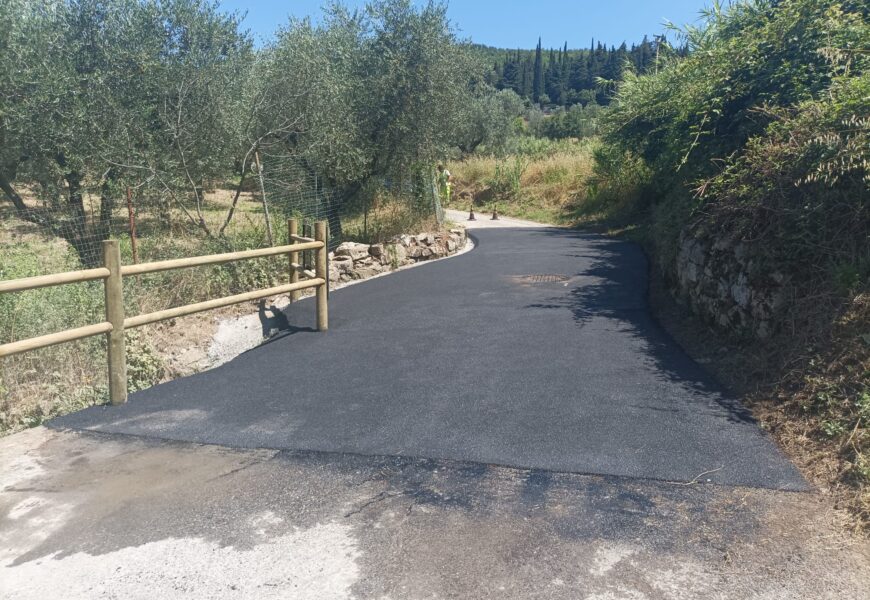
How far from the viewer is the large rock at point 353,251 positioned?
12539 millimetres

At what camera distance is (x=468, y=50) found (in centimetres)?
1827

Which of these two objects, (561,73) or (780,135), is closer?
(780,135)

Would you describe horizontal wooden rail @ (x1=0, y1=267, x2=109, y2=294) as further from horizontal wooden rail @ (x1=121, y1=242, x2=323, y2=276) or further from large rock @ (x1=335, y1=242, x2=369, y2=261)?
large rock @ (x1=335, y1=242, x2=369, y2=261)

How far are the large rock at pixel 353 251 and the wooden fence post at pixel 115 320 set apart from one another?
693 cm

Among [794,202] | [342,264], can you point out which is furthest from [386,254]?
[794,202]

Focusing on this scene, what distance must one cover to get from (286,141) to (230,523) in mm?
10095

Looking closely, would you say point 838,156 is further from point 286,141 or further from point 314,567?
point 286,141

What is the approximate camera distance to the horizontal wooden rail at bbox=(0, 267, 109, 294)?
15.7ft

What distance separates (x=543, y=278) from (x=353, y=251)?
3654 millimetres

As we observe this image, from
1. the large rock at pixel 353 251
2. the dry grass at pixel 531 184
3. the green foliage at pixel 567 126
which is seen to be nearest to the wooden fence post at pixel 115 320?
the large rock at pixel 353 251

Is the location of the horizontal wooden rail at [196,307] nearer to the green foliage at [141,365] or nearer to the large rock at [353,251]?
the green foliage at [141,365]

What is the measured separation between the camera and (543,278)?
1145 cm

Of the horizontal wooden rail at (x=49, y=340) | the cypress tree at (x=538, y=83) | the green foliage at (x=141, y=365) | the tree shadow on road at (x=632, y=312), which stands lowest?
the green foliage at (x=141, y=365)

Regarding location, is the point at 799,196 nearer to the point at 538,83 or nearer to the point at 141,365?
the point at 141,365
